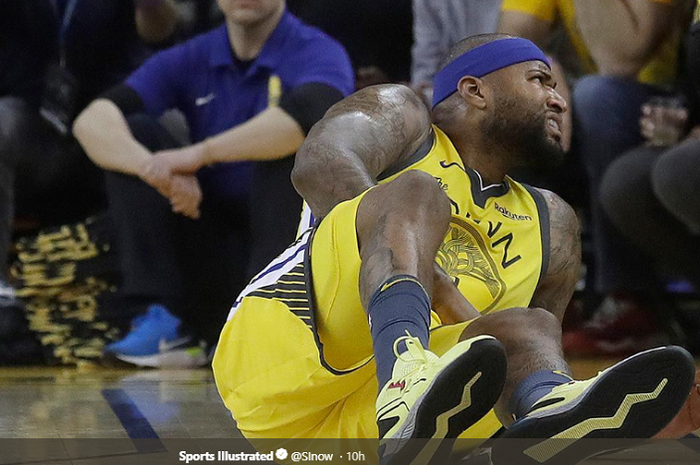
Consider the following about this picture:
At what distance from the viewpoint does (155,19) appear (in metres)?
5.28

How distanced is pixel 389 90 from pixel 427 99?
7.23 ft

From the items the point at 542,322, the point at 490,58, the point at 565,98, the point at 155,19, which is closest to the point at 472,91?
the point at 490,58

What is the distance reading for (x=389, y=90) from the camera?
109 inches

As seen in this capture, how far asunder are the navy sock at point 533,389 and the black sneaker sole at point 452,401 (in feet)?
0.55

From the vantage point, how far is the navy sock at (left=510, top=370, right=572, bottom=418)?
2.12 meters

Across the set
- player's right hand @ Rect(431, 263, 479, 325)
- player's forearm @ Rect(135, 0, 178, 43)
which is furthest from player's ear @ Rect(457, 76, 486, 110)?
player's forearm @ Rect(135, 0, 178, 43)

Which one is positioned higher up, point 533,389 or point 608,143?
point 533,389

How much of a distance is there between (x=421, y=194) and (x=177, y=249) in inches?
124

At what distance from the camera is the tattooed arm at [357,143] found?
247 cm

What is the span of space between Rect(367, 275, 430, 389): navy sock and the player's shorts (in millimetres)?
171

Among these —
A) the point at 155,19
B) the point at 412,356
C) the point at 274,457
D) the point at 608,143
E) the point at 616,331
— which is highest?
the point at 412,356

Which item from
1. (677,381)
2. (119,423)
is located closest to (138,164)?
(119,423)

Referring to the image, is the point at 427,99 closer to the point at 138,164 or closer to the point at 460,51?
the point at 138,164

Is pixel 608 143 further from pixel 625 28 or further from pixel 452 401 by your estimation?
pixel 452 401
